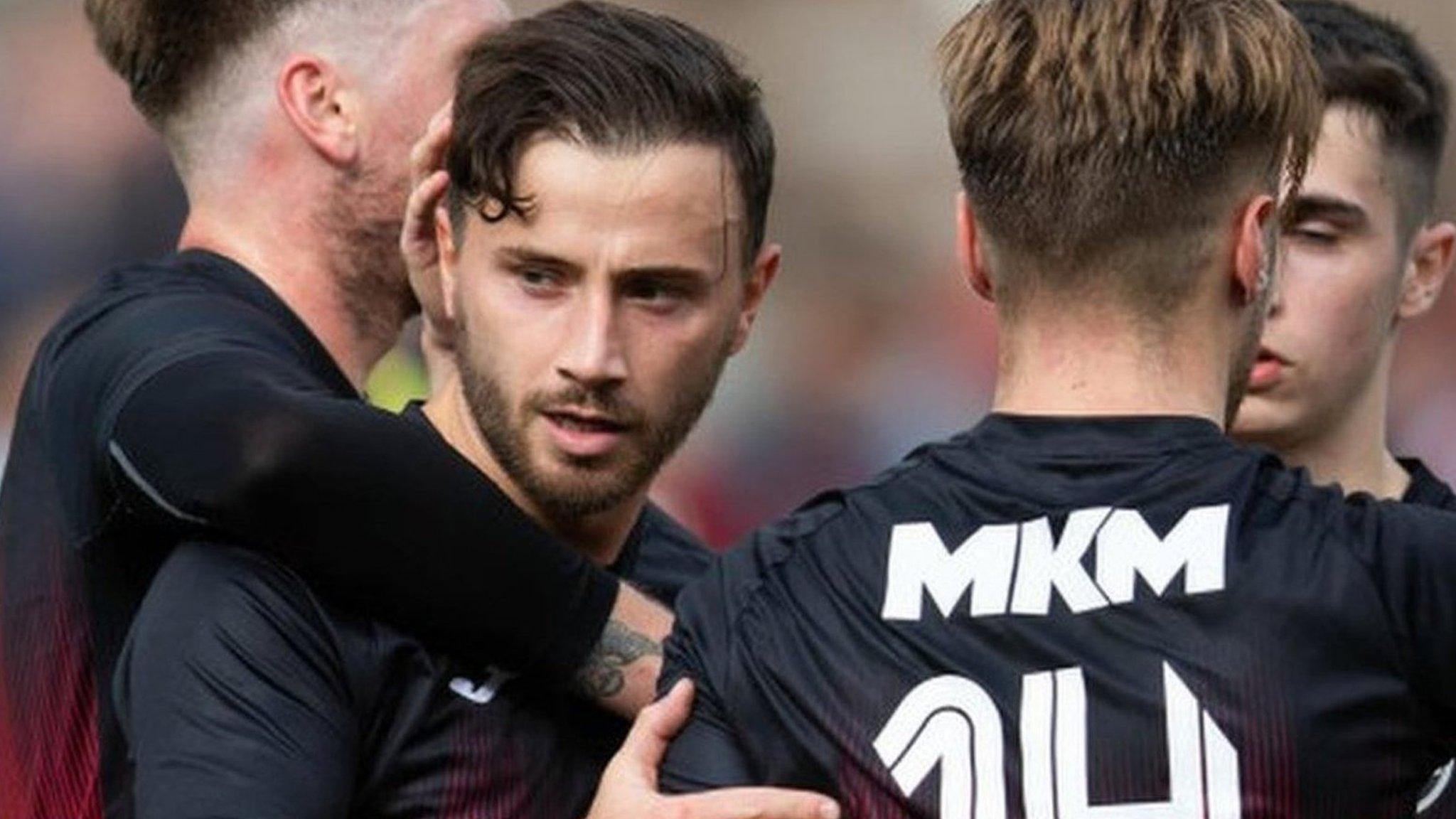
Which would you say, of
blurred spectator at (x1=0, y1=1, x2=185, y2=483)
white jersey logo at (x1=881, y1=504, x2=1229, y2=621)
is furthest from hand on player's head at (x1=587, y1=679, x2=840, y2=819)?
blurred spectator at (x1=0, y1=1, x2=185, y2=483)

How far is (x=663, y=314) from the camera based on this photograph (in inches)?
155

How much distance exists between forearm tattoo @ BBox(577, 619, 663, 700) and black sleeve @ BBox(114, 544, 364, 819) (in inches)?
11.2

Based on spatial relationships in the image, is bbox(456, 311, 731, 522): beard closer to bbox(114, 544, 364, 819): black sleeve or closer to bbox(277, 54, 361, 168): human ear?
bbox(114, 544, 364, 819): black sleeve

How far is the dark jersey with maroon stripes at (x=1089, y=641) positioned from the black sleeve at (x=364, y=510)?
0.41 metres

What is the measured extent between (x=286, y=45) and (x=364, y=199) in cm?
26

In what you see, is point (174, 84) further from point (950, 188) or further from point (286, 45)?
point (950, 188)

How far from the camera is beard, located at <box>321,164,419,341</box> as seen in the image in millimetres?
4438

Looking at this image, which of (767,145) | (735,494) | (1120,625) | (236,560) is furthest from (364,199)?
(735,494)

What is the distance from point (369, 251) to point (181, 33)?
443mm

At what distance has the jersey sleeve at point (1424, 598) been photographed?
3.15 metres

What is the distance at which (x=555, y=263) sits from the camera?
153 inches

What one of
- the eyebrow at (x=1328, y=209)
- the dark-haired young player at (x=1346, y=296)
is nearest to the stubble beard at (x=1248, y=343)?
the dark-haired young player at (x=1346, y=296)

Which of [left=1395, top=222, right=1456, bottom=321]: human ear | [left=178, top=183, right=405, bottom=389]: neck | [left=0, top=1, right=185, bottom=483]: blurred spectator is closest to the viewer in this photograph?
[left=178, top=183, right=405, bottom=389]: neck

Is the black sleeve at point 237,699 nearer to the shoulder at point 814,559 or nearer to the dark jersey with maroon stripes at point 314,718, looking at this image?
the dark jersey with maroon stripes at point 314,718
